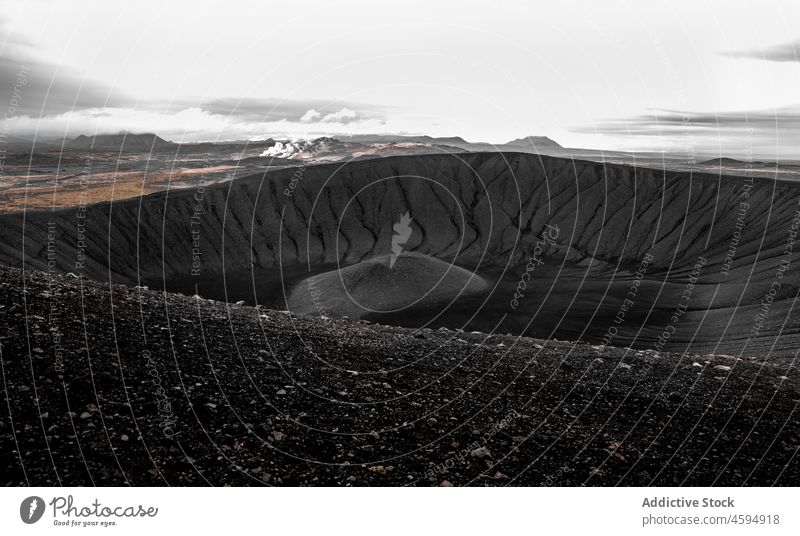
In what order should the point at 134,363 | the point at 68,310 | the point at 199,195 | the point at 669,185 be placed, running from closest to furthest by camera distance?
the point at 134,363
the point at 68,310
the point at 199,195
the point at 669,185

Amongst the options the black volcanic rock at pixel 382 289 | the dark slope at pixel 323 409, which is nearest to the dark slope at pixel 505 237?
the black volcanic rock at pixel 382 289

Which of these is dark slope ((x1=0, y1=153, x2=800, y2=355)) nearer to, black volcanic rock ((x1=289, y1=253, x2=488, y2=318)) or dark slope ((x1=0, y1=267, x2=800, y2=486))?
black volcanic rock ((x1=289, y1=253, x2=488, y2=318))

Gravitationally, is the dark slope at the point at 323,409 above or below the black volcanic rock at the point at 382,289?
above

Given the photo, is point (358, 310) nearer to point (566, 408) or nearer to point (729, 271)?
point (566, 408)

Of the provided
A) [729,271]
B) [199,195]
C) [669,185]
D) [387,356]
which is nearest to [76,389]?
[387,356]

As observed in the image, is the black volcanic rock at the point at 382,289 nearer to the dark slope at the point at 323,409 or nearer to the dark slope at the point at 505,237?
the dark slope at the point at 505,237

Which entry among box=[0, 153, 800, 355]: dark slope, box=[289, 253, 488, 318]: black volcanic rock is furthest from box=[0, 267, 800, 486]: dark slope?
box=[289, 253, 488, 318]: black volcanic rock
